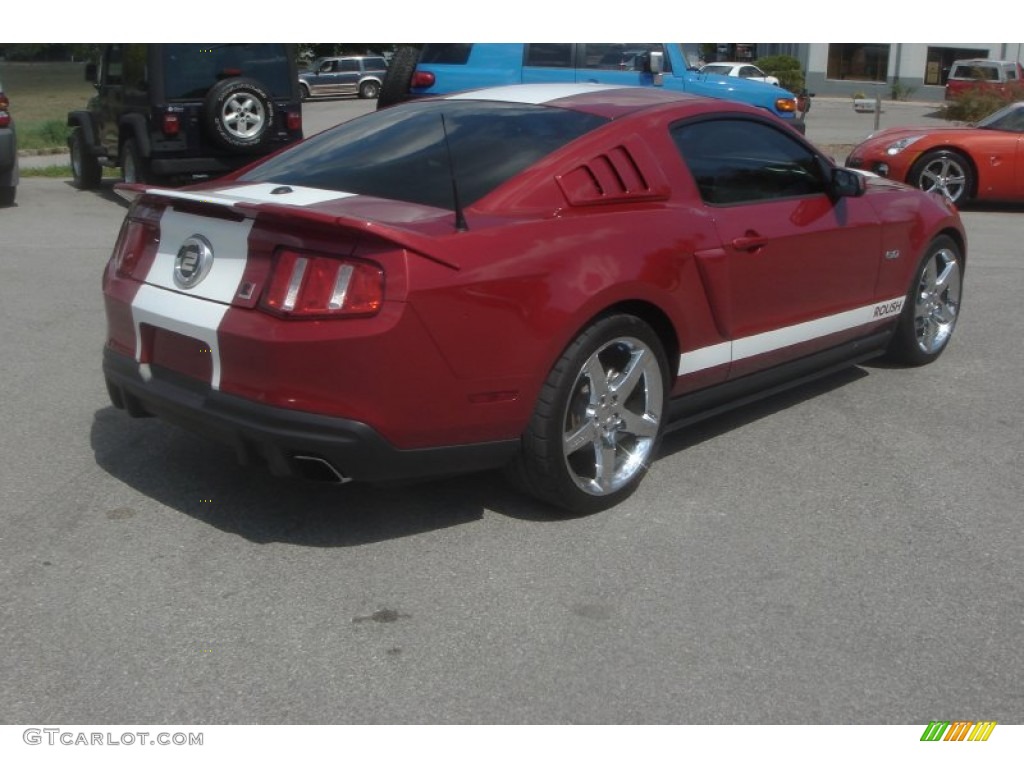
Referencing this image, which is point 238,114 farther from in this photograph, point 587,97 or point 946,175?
point 587,97

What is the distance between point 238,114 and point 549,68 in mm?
3422

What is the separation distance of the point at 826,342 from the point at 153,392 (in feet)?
10.3

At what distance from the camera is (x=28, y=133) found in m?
23.6

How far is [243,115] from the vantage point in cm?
1310

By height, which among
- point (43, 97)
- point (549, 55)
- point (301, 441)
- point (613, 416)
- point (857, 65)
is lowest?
point (43, 97)

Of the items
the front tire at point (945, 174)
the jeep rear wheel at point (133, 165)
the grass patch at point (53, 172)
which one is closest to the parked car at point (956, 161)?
the front tire at point (945, 174)

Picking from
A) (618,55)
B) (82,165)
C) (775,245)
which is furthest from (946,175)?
(82,165)

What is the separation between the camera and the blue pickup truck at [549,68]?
45.0 feet

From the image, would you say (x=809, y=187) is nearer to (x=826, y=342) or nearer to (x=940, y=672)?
(x=826, y=342)

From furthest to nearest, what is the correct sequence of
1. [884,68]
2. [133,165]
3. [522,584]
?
[884,68] < [133,165] < [522,584]

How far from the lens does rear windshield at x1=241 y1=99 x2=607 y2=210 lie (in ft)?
15.1

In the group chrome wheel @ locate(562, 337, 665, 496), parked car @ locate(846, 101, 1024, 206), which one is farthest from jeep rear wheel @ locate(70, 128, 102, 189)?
chrome wheel @ locate(562, 337, 665, 496)

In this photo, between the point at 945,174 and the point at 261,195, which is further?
the point at 945,174
